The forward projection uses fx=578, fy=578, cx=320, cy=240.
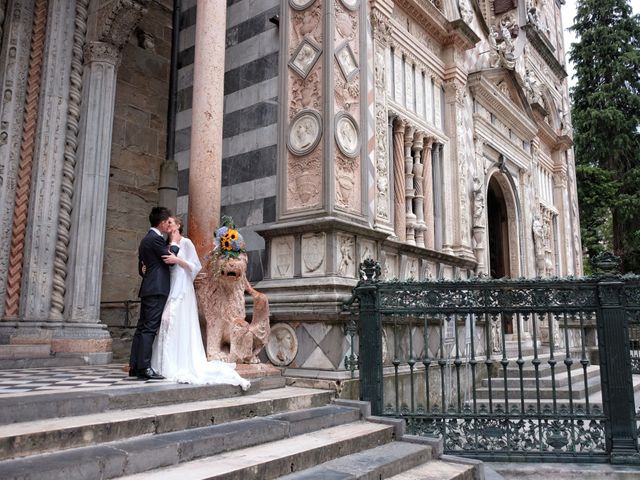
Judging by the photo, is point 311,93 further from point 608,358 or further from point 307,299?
point 608,358

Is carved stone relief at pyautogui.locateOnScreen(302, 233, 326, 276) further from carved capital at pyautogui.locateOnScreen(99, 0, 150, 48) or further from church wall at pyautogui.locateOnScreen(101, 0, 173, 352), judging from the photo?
carved capital at pyautogui.locateOnScreen(99, 0, 150, 48)

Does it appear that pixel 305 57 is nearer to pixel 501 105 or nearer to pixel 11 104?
pixel 11 104

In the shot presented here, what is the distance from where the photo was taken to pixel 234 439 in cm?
455

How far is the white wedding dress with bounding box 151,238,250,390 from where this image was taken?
5781 millimetres

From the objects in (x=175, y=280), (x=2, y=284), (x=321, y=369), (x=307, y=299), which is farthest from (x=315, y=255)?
(x=2, y=284)

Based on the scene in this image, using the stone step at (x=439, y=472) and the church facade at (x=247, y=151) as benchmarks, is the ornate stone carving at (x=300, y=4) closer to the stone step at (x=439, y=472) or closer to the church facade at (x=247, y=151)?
the church facade at (x=247, y=151)

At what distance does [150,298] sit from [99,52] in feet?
17.3

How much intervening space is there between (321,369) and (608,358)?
311cm

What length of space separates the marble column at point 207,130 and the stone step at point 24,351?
10.1 ft

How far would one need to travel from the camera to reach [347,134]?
25.9ft

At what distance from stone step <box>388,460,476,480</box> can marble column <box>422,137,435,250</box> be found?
5.91 m

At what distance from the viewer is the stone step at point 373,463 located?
4418mm

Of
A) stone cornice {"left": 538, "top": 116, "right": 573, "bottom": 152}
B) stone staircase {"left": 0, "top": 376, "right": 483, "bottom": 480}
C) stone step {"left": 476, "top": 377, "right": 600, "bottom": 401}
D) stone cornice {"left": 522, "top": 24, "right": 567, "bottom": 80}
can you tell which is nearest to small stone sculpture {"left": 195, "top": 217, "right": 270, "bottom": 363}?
stone staircase {"left": 0, "top": 376, "right": 483, "bottom": 480}

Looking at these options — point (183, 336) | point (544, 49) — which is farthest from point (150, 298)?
point (544, 49)
